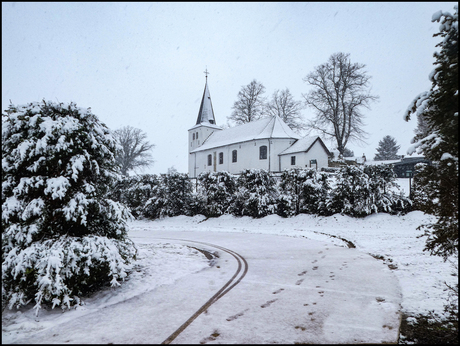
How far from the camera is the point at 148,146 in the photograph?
54062 mm

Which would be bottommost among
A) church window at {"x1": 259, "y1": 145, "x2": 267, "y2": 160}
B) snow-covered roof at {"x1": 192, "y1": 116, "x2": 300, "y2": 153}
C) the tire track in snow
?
the tire track in snow

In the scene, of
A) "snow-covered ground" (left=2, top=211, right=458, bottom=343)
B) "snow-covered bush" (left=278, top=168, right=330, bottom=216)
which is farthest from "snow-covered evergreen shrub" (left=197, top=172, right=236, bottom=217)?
"snow-covered ground" (left=2, top=211, right=458, bottom=343)

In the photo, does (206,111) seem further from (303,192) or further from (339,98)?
(303,192)

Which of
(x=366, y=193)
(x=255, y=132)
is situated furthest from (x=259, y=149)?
(x=366, y=193)

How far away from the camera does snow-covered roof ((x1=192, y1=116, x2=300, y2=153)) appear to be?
1507 inches

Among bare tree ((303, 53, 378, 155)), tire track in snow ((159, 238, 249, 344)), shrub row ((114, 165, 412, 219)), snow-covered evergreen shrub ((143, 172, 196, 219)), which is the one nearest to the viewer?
tire track in snow ((159, 238, 249, 344))

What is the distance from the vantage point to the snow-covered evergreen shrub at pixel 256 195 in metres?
16.5

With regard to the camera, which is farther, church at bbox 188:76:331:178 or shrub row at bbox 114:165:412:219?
church at bbox 188:76:331:178

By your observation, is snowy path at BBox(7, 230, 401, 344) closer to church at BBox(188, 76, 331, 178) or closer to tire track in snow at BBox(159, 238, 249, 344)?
tire track in snow at BBox(159, 238, 249, 344)

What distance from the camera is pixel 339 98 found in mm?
37406

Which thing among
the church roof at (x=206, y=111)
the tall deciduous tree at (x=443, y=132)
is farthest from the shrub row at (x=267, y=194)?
the church roof at (x=206, y=111)

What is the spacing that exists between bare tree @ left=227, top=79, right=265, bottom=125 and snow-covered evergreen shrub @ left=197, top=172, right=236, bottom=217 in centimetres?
3026

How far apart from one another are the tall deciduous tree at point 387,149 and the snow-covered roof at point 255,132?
34478mm

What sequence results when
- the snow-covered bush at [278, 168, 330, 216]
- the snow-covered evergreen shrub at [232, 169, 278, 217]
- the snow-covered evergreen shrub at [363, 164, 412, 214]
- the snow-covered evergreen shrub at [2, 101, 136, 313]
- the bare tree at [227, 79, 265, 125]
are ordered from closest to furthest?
the snow-covered evergreen shrub at [2, 101, 136, 313] < the snow-covered evergreen shrub at [363, 164, 412, 214] < the snow-covered bush at [278, 168, 330, 216] < the snow-covered evergreen shrub at [232, 169, 278, 217] < the bare tree at [227, 79, 265, 125]
